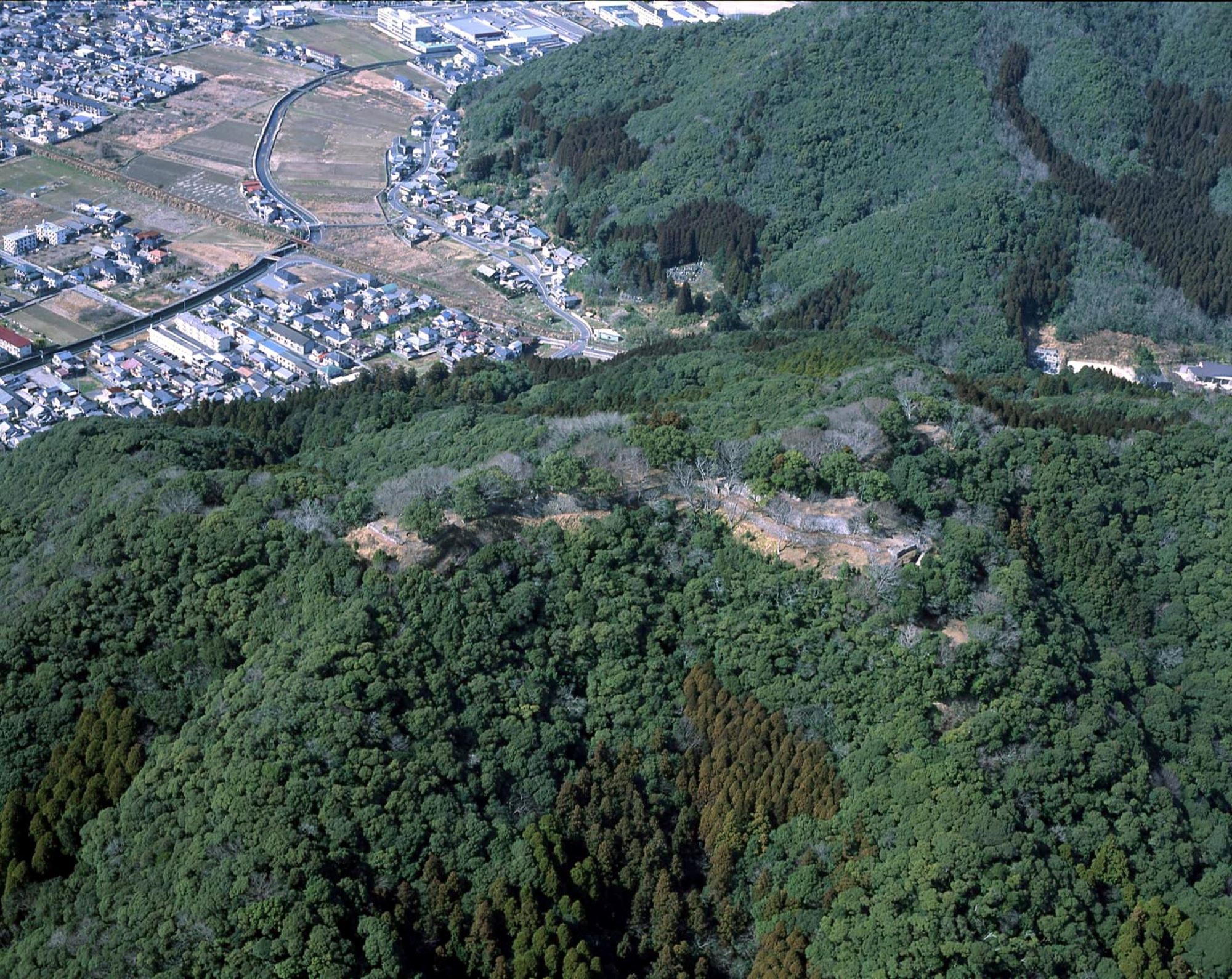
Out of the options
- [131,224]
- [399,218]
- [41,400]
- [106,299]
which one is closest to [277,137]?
[399,218]

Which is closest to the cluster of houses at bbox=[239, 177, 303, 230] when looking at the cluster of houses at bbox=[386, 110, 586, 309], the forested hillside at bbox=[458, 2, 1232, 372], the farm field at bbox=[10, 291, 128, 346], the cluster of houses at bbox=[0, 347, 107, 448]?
the cluster of houses at bbox=[386, 110, 586, 309]

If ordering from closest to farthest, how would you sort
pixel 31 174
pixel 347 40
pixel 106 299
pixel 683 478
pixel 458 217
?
pixel 683 478 < pixel 106 299 < pixel 458 217 < pixel 31 174 < pixel 347 40

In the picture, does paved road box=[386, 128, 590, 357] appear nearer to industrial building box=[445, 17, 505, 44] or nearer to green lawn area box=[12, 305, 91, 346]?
green lawn area box=[12, 305, 91, 346]

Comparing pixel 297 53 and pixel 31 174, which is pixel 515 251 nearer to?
pixel 31 174

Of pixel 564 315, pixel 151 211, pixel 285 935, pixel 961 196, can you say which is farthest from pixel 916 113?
pixel 285 935

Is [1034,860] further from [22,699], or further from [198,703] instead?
[22,699]

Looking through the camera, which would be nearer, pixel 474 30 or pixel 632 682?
pixel 632 682
